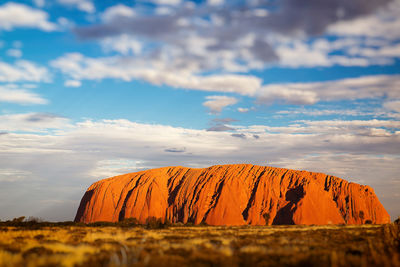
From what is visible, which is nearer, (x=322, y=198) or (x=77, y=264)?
(x=77, y=264)

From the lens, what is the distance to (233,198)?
86.1m

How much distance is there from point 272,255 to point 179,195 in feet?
276

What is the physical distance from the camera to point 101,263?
1073cm

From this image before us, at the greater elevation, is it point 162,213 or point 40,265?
point 40,265

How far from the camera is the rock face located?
82875 millimetres

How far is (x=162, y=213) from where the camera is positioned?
3634 inches

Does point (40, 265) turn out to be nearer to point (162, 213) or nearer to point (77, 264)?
point (77, 264)

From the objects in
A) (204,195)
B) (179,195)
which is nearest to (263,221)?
(204,195)

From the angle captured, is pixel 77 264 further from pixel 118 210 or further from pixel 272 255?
pixel 118 210

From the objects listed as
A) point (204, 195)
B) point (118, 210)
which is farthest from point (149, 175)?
point (204, 195)

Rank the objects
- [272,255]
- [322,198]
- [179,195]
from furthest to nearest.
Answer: [179,195] < [322,198] < [272,255]

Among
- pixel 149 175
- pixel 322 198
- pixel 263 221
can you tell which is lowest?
pixel 263 221

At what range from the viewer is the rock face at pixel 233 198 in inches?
3263

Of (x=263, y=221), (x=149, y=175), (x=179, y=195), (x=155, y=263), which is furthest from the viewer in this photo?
(x=149, y=175)
